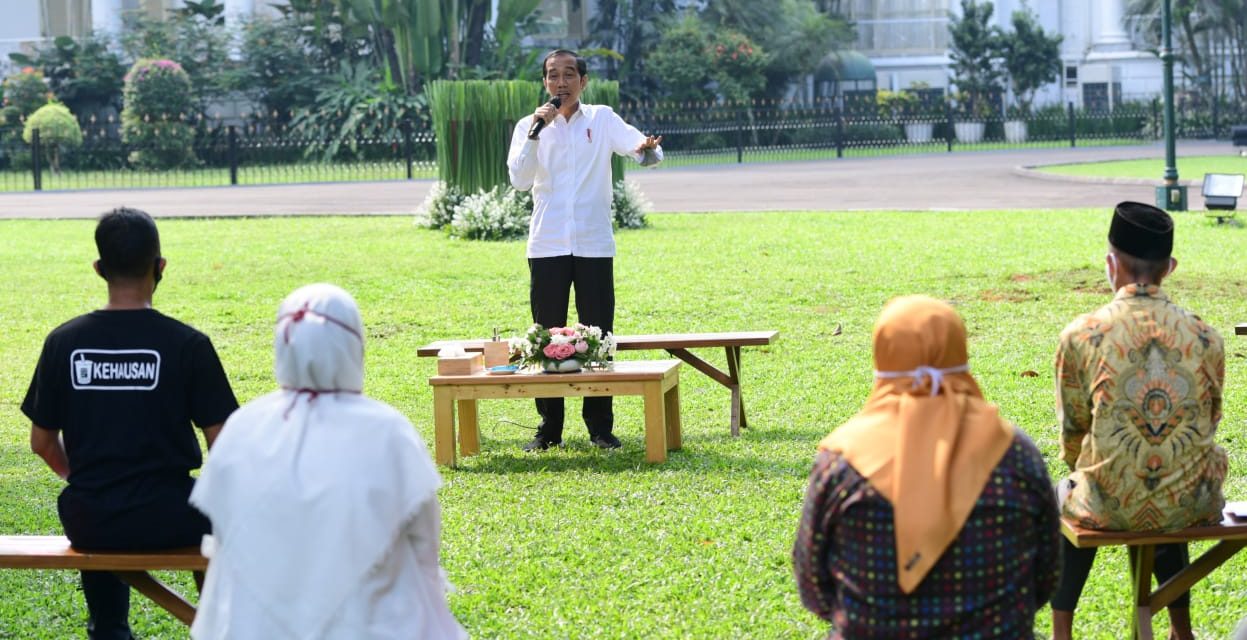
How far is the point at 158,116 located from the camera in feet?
128

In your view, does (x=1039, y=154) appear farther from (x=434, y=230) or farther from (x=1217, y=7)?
(x=434, y=230)

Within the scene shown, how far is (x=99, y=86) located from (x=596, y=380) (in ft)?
126

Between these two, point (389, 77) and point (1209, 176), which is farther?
point (389, 77)

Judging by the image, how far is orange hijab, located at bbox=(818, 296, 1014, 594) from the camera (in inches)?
131

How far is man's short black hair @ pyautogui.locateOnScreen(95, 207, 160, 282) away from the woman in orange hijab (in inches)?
87.1

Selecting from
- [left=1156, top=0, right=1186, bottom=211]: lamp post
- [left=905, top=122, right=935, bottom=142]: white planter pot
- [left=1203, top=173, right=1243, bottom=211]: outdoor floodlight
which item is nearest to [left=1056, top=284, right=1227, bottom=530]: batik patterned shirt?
[left=1203, top=173, right=1243, bottom=211]: outdoor floodlight

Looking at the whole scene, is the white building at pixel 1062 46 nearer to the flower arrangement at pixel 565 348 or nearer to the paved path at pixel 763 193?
the paved path at pixel 763 193

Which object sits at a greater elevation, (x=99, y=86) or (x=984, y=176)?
(x=99, y=86)

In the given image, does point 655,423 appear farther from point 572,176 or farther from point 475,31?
point 475,31

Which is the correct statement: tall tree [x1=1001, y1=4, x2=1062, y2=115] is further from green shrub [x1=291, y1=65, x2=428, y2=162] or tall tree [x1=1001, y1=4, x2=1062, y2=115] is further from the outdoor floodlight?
the outdoor floodlight

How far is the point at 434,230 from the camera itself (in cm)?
2127

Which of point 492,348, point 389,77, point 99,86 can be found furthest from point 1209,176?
point 99,86

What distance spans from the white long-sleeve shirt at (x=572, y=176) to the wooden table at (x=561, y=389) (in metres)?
0.70

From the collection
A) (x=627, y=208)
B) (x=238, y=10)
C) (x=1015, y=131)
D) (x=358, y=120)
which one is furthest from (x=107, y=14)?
(x=627, y=208)
